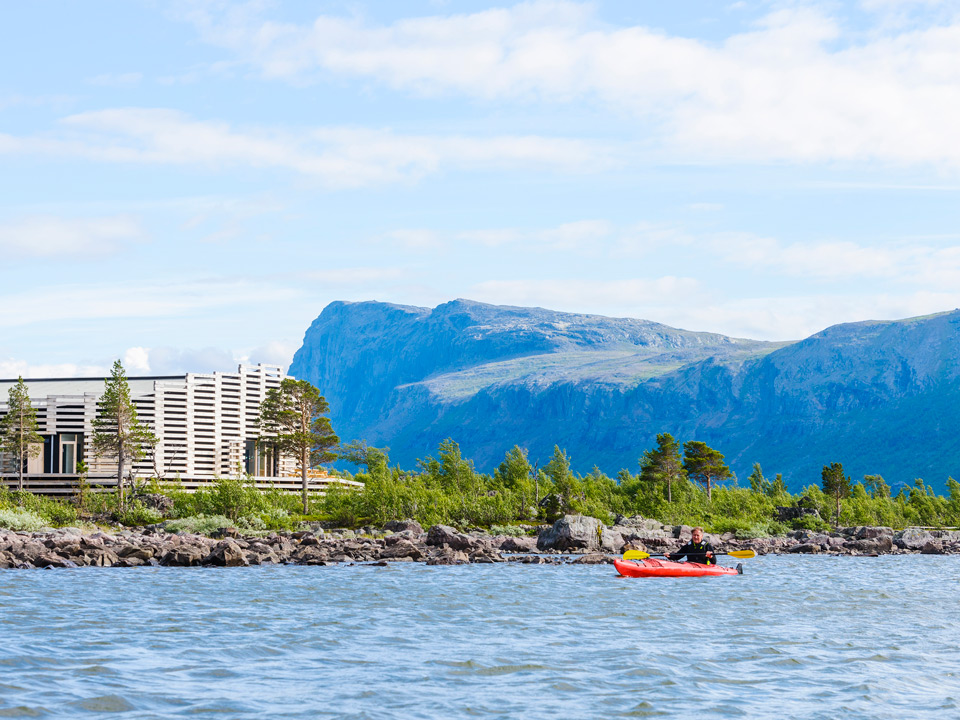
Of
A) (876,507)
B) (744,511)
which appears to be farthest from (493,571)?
(876,507)

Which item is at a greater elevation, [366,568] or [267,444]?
[267,444]

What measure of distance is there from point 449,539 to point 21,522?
3627 centimetres

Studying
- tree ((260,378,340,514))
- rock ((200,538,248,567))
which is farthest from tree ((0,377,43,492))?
rock ((200,538,248,567))

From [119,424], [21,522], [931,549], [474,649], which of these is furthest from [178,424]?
[474,649]

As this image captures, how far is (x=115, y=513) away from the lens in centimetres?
10138

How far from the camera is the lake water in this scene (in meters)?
19.1

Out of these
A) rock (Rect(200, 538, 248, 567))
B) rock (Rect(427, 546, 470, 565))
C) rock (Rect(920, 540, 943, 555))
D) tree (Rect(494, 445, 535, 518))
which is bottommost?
rock (Rect(920, 540, 943, 555))

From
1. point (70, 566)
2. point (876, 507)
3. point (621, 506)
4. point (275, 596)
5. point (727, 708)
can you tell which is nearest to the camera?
point (727, 708)

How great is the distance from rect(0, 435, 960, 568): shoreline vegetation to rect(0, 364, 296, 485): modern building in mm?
23904

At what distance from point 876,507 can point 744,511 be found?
19.5 meters

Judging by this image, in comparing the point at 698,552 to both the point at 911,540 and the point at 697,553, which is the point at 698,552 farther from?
the point at 911,540

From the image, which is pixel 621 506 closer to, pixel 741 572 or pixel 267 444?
pixel 267 444

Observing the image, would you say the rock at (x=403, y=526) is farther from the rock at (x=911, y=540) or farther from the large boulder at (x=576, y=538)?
the rock at (x=911, y=540)

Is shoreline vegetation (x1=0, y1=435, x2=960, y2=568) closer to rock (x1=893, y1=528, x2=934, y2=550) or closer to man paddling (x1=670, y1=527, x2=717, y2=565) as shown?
rock (x1=893, y1=528, x2=934, y2=550)
